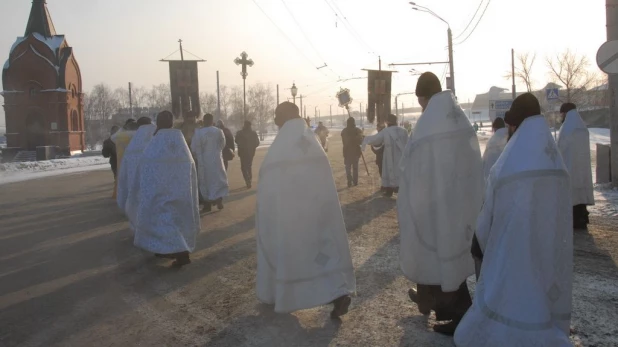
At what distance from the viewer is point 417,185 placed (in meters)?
4.54

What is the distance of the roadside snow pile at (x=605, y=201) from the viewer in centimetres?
1046

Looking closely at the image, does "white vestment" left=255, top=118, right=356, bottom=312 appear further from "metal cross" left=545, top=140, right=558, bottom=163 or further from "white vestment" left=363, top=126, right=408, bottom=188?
"white vestment" left=363, top=126, right=408, bottom=188

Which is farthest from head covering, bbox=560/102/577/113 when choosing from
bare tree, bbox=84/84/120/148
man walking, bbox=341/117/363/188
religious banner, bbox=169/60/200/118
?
bare tree, bbox=84/84/120/148

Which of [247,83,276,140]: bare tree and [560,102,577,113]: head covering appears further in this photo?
[247,83,276,140]: bare tree

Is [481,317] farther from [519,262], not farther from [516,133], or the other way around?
[516,133]

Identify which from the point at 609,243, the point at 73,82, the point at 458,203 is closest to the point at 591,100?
the point at 73,82

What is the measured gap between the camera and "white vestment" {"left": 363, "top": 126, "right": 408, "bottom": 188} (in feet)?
42.5

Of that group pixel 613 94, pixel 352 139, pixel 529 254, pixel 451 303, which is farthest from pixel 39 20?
pixel 529 254

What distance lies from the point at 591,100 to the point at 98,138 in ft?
209

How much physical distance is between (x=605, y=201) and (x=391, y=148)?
468 centimetres

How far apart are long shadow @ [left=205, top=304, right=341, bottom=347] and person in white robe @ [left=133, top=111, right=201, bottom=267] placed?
86.7 inches

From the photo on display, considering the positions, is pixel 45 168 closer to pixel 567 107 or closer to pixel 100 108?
pixel 567 107

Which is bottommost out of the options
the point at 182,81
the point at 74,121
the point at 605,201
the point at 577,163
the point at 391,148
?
the point at 605,201

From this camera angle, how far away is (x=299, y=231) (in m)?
4.78
